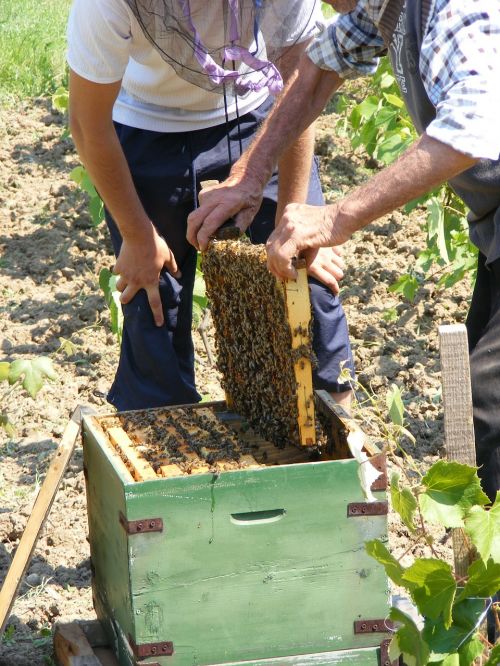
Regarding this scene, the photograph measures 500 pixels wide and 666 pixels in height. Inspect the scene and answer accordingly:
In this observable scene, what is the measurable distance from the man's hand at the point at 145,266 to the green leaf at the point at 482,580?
61.3 inches

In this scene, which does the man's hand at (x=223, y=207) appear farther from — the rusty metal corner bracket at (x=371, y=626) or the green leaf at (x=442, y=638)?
the green leaf at (x=442, y=638)

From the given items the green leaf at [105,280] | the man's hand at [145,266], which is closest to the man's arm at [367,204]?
the man's hand at [145,266]

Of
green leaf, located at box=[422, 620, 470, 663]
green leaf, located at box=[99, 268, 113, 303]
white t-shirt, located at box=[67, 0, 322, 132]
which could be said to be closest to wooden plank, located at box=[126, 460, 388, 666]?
green leaf, located at box=[422, 620, 470, 663]

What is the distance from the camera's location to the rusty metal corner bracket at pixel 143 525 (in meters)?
2.17

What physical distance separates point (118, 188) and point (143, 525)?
120cm

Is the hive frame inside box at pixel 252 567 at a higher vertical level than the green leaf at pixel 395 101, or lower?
lower

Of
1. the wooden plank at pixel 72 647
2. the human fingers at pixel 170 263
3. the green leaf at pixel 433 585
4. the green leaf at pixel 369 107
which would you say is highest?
the green leaf at pixel 369 107

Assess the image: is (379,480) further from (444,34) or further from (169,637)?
(444,34)

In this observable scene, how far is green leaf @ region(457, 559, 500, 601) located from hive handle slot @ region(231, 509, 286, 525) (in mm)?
440

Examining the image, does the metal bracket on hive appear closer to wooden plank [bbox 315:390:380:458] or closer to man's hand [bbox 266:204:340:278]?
wooden plank [bbox 315:390:380:458]

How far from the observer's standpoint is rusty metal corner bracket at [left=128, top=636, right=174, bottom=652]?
2211mm

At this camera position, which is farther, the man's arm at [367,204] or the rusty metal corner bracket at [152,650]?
the rusty metal corner bracket at [152,650]

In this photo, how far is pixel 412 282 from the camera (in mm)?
4473

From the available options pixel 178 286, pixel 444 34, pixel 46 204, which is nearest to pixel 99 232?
pixel 46 204
